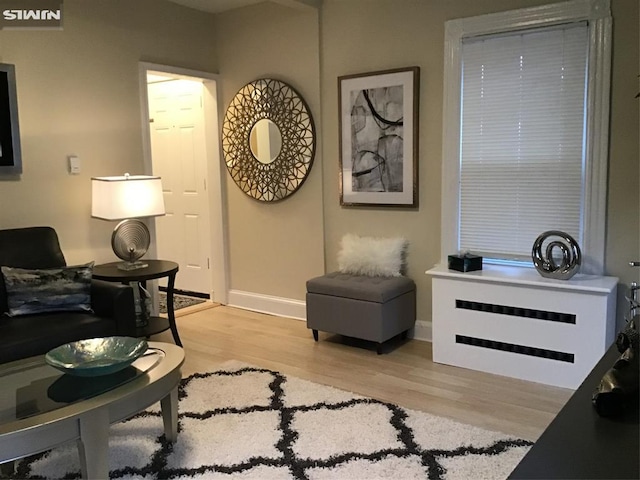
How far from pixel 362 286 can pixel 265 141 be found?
62.6 inches

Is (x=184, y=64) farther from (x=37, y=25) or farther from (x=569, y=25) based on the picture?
(x=569, y=25)

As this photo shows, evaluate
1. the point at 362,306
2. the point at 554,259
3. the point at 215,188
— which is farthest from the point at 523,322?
the point at 215,188

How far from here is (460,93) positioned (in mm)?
3646

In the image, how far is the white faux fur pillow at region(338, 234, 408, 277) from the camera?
3.98 meters

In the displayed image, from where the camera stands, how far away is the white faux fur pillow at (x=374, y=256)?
398 centimetres

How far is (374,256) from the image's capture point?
400 cm

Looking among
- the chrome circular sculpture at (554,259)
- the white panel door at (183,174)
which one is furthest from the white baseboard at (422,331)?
the white panel door at (183,174)

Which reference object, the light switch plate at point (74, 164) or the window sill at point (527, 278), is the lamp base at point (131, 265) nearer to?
the light switch plate at point (74, 164)

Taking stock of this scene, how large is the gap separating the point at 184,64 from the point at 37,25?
123 cm

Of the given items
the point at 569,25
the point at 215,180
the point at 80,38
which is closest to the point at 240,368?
the point at 215,180

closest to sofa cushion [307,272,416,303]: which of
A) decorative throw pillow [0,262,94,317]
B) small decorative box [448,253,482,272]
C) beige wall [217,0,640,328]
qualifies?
beige wall [217,0,640,328]

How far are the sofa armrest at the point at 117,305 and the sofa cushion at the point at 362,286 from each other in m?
1.29

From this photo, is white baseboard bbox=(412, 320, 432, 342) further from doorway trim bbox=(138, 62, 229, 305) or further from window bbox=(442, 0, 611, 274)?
doorway trim bbox=(138, 62, 229, 305)

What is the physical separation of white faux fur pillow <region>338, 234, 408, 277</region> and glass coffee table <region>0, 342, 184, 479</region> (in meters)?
1.84
